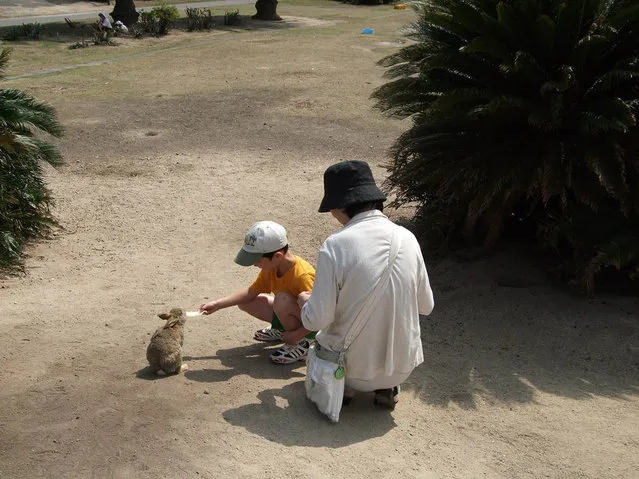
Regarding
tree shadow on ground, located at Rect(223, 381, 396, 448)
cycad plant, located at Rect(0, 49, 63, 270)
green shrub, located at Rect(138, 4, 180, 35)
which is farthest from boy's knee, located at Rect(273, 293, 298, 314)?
green shrub, located at Rect(138, 4, 180, 35)

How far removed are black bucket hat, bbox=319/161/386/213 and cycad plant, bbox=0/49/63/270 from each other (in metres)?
3.92

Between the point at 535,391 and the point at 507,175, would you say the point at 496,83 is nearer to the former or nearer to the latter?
the point at 507,175

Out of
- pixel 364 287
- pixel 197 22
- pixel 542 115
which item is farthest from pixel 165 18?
pixel 364 287

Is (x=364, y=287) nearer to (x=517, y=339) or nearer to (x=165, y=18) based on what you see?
(x=517, y=339)

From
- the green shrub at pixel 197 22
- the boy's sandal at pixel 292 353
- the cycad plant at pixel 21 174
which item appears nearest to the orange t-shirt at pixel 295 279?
the boy's sandal at pixel 292 353

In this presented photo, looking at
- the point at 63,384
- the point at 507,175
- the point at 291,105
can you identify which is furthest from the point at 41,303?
the point at 291,105

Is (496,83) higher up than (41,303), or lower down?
higher up

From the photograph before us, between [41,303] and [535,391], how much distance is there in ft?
13.0

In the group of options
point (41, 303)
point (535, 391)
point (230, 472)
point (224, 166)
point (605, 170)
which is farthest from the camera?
point (224, 166)

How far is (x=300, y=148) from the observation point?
38.7 feet

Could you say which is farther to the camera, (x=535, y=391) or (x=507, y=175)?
(x=507, y=175)

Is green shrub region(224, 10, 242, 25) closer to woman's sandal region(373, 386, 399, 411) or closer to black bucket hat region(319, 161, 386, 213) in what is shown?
black bucket hat region(319, 161, 386, 213)

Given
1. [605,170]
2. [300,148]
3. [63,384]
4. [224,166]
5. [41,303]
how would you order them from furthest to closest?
1. [300,148]
2. [224,166]
3. [41,303]
4. [605,170]
5. [63,384]

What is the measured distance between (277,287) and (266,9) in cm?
2336
